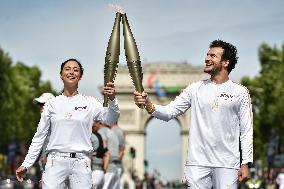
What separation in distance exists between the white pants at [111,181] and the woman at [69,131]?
5.62 metres

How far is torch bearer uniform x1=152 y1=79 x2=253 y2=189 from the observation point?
9.03 metres

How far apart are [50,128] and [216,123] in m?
2.09

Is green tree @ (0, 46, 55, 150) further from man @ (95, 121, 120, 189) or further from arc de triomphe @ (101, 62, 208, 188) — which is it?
man @ (95, 121, 120, 189)

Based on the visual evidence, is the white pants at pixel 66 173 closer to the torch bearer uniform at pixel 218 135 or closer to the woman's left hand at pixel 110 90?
the woman's left hand at pixel 110 90

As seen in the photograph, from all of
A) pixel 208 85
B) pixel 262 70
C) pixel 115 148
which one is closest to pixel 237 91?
pixel 208 85

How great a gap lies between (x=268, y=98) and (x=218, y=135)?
1951 inches

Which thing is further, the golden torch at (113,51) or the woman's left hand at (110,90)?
the woman's left hand at (110,90)

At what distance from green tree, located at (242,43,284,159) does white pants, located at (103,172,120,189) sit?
127ft

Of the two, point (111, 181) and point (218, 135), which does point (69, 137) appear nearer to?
point (218, 135)

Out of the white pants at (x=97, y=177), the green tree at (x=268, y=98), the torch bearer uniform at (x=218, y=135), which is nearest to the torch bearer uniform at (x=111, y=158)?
the white pants at (x=97, y=177)

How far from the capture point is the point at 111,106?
31.5 feet

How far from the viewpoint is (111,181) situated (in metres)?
15.8

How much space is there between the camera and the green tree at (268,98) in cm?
5562

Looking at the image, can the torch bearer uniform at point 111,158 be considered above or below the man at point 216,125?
below
